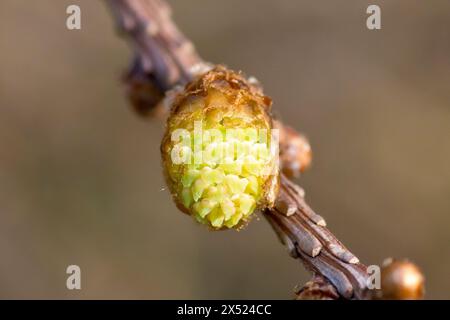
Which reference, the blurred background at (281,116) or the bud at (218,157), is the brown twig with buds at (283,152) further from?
the blurred background at (281,116)

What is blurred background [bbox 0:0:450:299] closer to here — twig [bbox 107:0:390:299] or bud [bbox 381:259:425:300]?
twig [bbox 107:0:390:299]

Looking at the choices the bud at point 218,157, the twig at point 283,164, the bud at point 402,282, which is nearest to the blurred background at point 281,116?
the twig at point 283,164

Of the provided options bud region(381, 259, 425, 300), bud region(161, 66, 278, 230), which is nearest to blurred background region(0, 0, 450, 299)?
bud region(161, 66, 278, 230)

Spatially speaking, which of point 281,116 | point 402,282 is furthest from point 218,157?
point 281,116

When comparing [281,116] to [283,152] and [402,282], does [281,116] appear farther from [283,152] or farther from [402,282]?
[402,282]

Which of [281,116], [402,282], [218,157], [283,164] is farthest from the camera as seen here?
[281,116]
